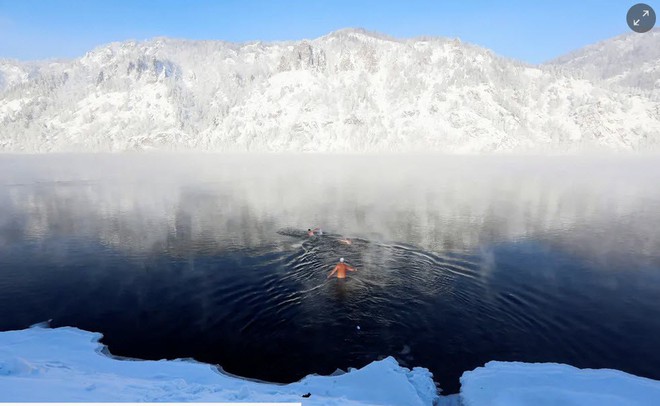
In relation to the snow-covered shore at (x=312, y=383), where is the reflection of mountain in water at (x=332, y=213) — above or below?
above

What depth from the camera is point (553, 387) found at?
67.1ft

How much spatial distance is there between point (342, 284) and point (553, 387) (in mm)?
18998

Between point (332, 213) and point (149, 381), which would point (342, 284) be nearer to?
point (149, 381)

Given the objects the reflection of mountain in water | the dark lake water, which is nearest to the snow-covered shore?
the dark lake water

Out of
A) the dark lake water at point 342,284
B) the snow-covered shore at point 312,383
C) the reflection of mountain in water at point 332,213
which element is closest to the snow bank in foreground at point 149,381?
the snow-covered shore at point 312,383

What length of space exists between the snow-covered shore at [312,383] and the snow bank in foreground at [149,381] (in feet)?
0.15

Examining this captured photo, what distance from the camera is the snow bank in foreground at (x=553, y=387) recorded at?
19250mm

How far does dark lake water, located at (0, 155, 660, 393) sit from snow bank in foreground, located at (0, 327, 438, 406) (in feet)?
5.64

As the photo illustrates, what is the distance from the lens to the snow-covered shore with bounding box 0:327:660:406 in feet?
57.5

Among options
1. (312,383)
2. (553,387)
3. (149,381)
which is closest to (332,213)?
(312,383)

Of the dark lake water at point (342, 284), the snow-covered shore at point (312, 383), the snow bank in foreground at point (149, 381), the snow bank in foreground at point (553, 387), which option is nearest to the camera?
the snow bank in foreground at point (149, 381)

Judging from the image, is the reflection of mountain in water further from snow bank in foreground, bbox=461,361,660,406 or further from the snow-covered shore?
snow bank in foreground, bbox=461,361,660,406

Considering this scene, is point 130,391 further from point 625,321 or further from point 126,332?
point 625,321

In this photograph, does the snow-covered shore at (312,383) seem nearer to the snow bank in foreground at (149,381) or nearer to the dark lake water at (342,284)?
the snow bank in foreground at (149,381)
